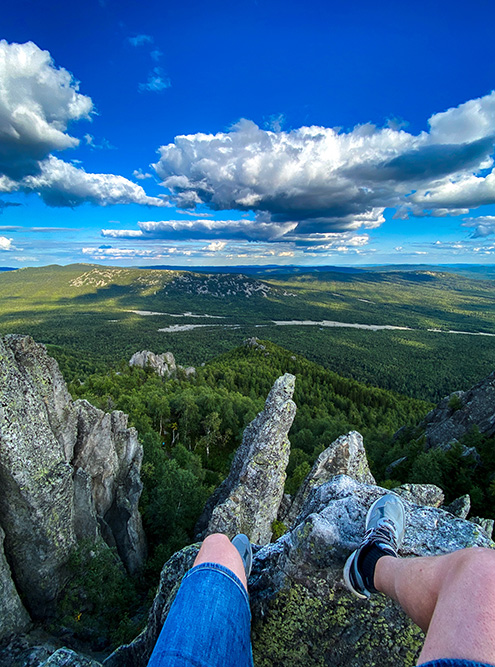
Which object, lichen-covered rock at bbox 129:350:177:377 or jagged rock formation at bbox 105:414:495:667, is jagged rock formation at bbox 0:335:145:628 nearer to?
jagged rock formation at bbox 105:414:495:667

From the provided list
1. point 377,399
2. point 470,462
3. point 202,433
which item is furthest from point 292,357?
point 470,462

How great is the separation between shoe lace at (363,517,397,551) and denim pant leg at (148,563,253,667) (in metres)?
2.63

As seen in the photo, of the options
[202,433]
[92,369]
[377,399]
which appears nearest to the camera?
[202,433]

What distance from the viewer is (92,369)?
10462 centimetres

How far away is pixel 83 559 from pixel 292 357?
107586 mm

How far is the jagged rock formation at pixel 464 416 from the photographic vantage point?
36844mm

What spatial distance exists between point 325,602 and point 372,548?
154 cm

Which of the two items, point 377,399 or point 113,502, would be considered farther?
point 377,399

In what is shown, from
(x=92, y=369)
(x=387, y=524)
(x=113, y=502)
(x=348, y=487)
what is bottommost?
(x=92, y=369)

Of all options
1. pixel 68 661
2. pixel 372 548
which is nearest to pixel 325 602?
pixel 372 548

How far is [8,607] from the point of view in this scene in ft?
33.2

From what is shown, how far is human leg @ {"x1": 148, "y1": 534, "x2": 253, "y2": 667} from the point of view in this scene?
3.15m

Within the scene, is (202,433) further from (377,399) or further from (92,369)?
(92,369)

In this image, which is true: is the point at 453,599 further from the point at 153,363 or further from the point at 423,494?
the point at 153,363
